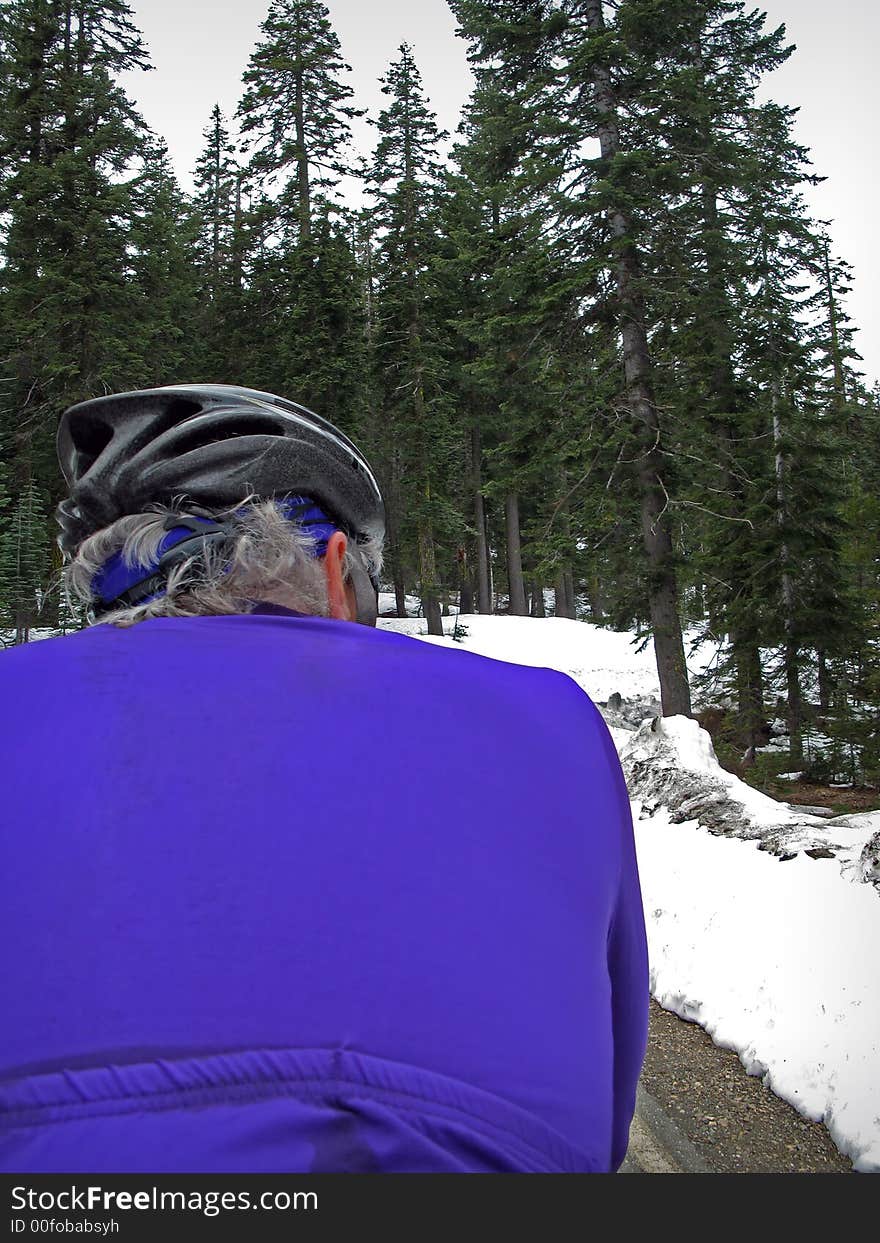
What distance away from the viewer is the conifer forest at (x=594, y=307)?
48.5 feet

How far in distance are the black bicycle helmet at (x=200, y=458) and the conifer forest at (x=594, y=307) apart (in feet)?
20.9

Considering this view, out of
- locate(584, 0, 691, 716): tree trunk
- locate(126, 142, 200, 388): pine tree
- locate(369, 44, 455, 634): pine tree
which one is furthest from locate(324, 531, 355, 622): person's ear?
locate(369, 44, 455, 634): pine tree

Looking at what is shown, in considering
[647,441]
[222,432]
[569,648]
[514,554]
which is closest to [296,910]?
[222,432]

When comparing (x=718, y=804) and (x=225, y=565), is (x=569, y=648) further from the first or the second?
(x=225, y=565)

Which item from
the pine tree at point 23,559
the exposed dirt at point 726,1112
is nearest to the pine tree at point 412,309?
the pine tree at point 23,559

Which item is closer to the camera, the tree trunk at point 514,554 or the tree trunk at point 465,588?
the tree trunk at point 514,554

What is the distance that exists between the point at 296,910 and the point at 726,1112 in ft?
14.6

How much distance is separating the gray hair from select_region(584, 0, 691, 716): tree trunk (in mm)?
13748

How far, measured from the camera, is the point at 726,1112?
440 cm

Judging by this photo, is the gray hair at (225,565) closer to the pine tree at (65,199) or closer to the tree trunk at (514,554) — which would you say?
the pine tree at (65,199)

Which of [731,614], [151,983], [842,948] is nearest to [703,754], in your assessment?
[842,948]

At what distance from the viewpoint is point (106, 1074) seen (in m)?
0.90

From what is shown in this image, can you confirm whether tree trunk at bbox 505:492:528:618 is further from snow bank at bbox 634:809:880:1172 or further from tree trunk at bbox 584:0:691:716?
snow bank at bbox 634:809:880:1172

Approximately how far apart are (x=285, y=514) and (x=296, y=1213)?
3.98 feet
